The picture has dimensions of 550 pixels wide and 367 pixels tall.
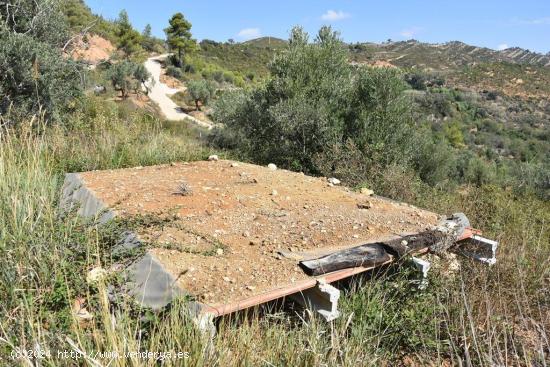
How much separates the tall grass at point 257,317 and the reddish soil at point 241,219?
352 mm

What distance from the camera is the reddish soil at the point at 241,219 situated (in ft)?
10.2

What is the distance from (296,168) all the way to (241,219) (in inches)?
171

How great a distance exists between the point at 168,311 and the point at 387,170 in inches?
210

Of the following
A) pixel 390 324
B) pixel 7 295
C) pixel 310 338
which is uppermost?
pixel 7 295

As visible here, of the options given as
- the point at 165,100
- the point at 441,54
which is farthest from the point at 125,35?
the point at 441,54

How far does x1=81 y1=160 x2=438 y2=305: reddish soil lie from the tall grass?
13.9 inches

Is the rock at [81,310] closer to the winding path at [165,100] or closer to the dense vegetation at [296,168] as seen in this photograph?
the dense vegetation at [296,168]

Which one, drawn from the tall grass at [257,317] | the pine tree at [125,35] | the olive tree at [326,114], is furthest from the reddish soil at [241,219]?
the pine tree at [125,35]

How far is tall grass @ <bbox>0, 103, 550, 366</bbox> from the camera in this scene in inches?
73.7

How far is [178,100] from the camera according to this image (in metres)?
32.5

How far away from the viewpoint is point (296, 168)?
8.36 meters

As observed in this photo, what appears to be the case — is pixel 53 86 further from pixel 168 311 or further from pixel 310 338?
pixel 310 338

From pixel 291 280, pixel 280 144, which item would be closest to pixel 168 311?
pixel 291 280

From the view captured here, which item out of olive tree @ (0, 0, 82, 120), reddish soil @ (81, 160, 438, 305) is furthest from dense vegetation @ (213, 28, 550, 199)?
olive tree @ (0, 0, 82, 120)
